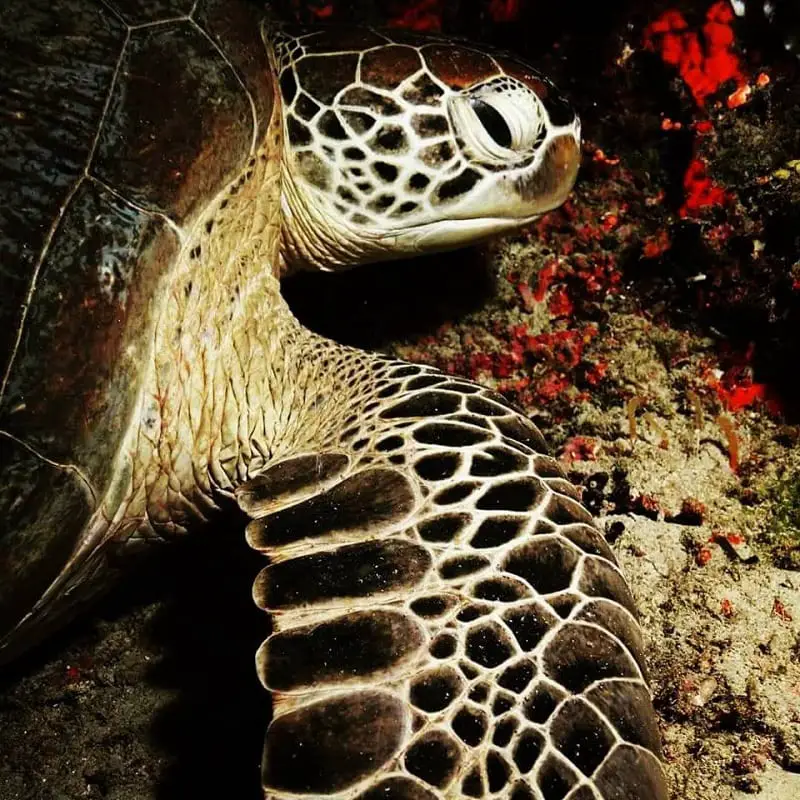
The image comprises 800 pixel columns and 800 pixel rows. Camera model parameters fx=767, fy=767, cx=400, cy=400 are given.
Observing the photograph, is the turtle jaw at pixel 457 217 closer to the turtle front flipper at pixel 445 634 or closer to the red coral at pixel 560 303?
the red coral at pixel 560 303

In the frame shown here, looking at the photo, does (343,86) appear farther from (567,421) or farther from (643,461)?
(643,461)

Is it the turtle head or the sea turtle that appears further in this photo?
the turtle head

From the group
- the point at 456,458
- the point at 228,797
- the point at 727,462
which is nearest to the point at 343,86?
the point at 456,458

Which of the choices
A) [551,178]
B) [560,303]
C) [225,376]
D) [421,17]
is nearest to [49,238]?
[225,376]

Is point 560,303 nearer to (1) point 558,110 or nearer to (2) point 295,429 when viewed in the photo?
(1) point 558,110

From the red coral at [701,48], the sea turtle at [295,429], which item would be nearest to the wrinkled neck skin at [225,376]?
the sea turtle at [295,429]

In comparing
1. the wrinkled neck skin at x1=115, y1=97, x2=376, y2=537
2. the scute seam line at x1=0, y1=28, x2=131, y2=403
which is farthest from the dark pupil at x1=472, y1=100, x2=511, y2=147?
the scute seam line at x1=0, y1=28, x2=131, y2=403

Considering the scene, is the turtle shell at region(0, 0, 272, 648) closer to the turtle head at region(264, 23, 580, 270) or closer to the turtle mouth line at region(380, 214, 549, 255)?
the turtle head at region(264, 23, 580, 270)
